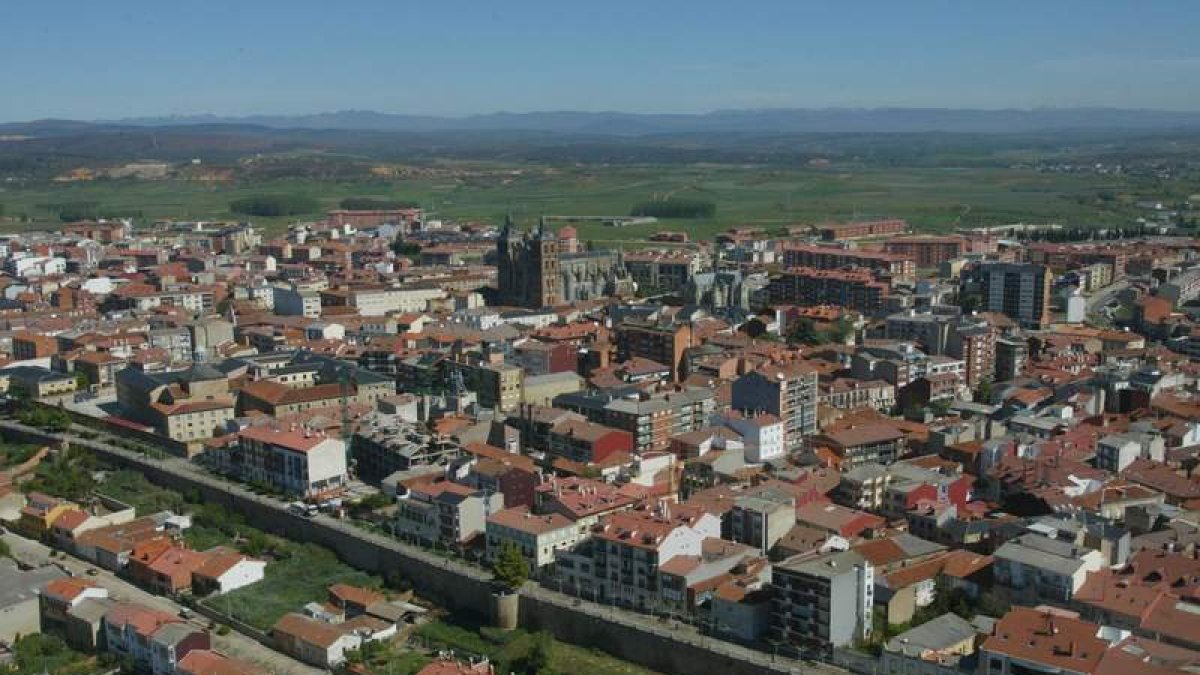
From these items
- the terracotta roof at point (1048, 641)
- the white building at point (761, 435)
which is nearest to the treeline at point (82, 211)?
the white building at point (761, 435)

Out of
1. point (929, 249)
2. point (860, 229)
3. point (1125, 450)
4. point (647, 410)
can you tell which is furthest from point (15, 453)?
point (860, 229)

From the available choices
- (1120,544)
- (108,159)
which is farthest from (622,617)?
(108,159)

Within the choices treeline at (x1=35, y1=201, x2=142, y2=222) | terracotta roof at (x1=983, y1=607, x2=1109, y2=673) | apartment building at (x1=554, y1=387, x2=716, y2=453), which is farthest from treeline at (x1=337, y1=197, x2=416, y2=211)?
terracotta roof at (x1=983, y1=607, x2=1109, y2=673)

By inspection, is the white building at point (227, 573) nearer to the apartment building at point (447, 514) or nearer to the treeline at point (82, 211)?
the apartment building at point (447, 514)

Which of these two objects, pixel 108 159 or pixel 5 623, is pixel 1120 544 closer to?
pixel 5 623

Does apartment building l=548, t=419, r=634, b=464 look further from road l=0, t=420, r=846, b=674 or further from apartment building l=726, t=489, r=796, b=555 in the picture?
apartment building l=726, t=489, r=796, b=555

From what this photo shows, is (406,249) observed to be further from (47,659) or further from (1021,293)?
(47,659)

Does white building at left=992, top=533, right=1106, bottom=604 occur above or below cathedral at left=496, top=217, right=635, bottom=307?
below
